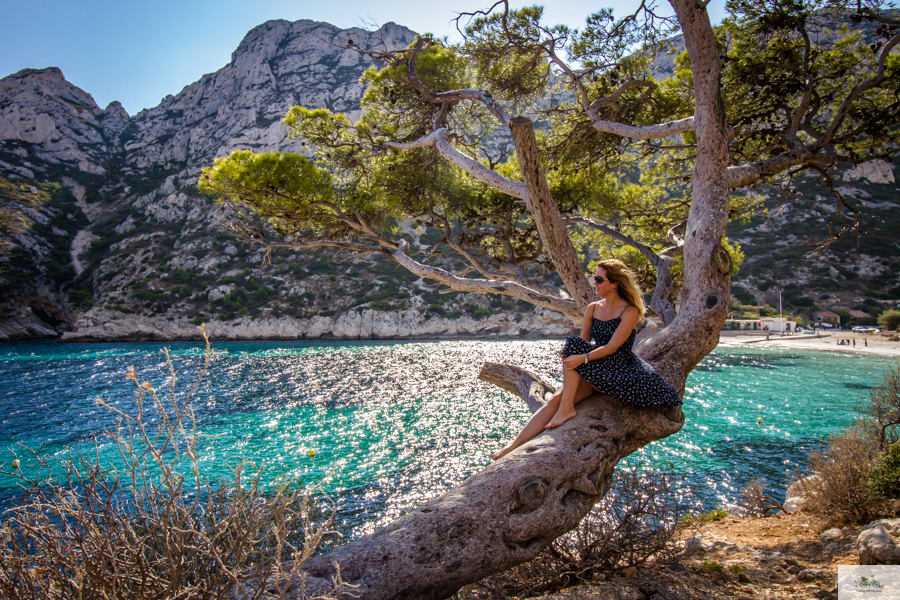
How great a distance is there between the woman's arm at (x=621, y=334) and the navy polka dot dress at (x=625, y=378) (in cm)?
4

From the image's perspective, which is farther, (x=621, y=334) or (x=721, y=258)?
(x=721, y=258)

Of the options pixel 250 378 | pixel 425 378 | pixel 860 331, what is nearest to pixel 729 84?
pixel 425 378

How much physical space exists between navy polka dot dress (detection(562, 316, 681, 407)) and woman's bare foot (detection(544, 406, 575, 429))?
229 mm

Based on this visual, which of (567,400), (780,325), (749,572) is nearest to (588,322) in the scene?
(567,400)

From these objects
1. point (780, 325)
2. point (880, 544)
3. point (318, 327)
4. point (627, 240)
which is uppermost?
point (627, 240)

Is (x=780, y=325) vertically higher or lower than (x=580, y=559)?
lower

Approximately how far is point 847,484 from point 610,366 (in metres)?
3.47

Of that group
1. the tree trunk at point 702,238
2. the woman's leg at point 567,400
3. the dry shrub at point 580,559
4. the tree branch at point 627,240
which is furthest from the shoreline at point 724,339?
the woman's leg at point 567,400

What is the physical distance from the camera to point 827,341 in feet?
106

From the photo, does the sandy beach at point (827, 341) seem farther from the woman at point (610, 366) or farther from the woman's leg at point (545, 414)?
the woman's leg at point (545, 414)

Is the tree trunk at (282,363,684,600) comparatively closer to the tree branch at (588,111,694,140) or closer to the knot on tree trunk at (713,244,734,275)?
the knot on tree trunk at (713,244,734,275)

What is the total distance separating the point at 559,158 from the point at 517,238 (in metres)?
1.36

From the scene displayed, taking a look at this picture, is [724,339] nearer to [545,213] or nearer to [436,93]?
[436,93]

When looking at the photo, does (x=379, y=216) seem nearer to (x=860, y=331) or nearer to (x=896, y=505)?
(x=896, y=505)
